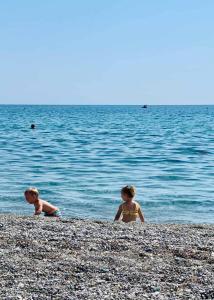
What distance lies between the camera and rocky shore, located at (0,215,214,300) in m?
6.51

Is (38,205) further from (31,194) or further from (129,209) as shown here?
(129,209)

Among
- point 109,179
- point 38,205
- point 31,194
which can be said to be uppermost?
point 31,194

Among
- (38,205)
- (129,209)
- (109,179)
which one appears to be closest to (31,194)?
(38,205)

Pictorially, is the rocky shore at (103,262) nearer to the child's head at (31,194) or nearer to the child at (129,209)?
the child at (129,209)

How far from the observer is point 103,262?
25.0 feet

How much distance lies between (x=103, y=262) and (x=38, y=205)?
5713 mm

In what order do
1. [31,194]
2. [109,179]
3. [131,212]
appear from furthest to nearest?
1. [109,179]
2. [31,194]
3. [131,212]

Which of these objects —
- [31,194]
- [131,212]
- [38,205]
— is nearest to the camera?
[131,212]

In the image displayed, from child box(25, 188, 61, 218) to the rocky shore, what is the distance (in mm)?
2664

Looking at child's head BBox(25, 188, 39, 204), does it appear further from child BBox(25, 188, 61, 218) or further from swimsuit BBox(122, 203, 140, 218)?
swimsuit BBox(122, 203, 140, 218)

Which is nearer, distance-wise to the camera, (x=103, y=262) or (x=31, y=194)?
(x=103, y=262)

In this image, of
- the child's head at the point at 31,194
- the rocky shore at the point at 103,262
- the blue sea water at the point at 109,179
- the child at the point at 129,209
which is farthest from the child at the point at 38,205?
the rocky shore at the point at 103,262

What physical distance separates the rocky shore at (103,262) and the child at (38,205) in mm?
2664

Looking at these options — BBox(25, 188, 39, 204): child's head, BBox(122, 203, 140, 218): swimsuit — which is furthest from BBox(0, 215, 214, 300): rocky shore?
BBox(25, 188, 39, 204): child's head
